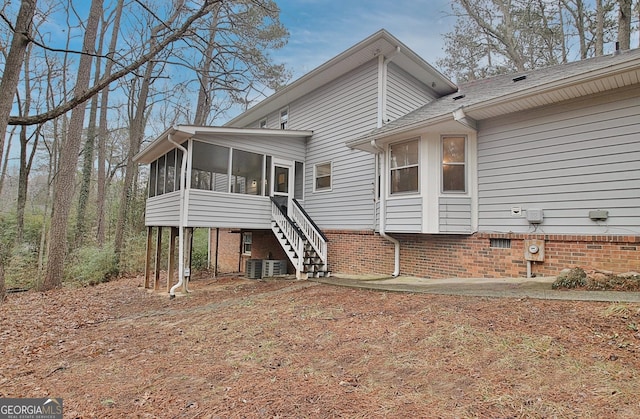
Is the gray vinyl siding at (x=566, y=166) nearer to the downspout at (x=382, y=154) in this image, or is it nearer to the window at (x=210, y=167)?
the downspout at (x=382, y=154)

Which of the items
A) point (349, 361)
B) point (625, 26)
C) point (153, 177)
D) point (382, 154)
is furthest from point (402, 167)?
point (625, 26)

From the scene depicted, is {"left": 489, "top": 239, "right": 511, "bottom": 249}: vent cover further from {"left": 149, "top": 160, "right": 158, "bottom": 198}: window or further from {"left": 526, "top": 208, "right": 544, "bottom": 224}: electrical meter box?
{"left": 149, "top": 160, "right": 158, "bottom": 198}: window

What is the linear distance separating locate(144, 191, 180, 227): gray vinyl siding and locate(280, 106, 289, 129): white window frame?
5.26 meters

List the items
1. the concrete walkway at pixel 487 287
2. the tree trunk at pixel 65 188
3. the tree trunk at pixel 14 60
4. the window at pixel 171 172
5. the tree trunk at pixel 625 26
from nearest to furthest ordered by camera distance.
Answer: the concrete walkway at pixel 487 287
the tree trunk at pixel 14 60
the window at pixel 171 172
the tree trunk at pixel 65 188
the tree trunk at pixel 625 26

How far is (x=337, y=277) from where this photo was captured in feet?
29.5

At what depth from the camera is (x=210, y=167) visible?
9156mm

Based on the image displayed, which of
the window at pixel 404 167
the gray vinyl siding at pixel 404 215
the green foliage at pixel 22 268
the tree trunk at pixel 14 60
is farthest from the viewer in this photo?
the green foliage at pixel 22 268

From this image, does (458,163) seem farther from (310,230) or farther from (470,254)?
(310,230)

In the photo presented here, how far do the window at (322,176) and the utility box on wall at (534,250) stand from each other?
18.9ft

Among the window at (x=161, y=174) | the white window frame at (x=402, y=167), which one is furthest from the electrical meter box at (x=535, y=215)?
the window at (x=161, y=174)

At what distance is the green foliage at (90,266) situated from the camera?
11.9 m

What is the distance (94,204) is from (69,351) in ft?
67.9

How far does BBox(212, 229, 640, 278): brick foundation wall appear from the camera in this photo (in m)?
5.40

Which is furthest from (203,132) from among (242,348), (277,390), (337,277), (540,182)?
(540,182)
